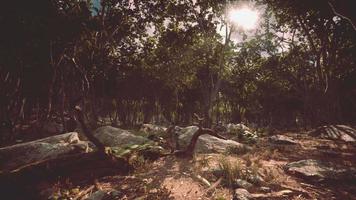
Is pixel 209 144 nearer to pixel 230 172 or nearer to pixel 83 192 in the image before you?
pixel 230 172

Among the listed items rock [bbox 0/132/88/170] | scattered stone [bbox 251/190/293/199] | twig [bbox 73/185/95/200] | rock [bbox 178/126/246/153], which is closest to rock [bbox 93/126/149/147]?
rock [bbox 178/126/246/153]

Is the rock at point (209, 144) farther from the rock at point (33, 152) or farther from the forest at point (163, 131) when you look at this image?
the rock at point (33, 152)

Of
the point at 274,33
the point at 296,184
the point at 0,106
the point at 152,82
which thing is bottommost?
the point at 296,184

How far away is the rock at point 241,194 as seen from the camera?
260 inches

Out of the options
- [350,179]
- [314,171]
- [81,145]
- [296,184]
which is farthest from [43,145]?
[350,179]

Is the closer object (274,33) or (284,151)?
(284,151)

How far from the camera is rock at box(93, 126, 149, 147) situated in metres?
13.4

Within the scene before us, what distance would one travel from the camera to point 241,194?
22.2ft

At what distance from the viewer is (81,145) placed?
909cm

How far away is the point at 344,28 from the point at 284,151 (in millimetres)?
8535

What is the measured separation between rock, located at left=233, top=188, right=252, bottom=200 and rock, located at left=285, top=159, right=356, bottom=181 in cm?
283

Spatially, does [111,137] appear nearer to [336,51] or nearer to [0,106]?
[0,106]

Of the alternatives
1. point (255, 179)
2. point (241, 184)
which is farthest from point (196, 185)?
point (255, 179)

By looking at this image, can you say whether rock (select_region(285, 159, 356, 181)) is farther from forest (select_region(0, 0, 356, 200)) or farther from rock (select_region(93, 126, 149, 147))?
rock (select_region(93, 126, 149, 147))
